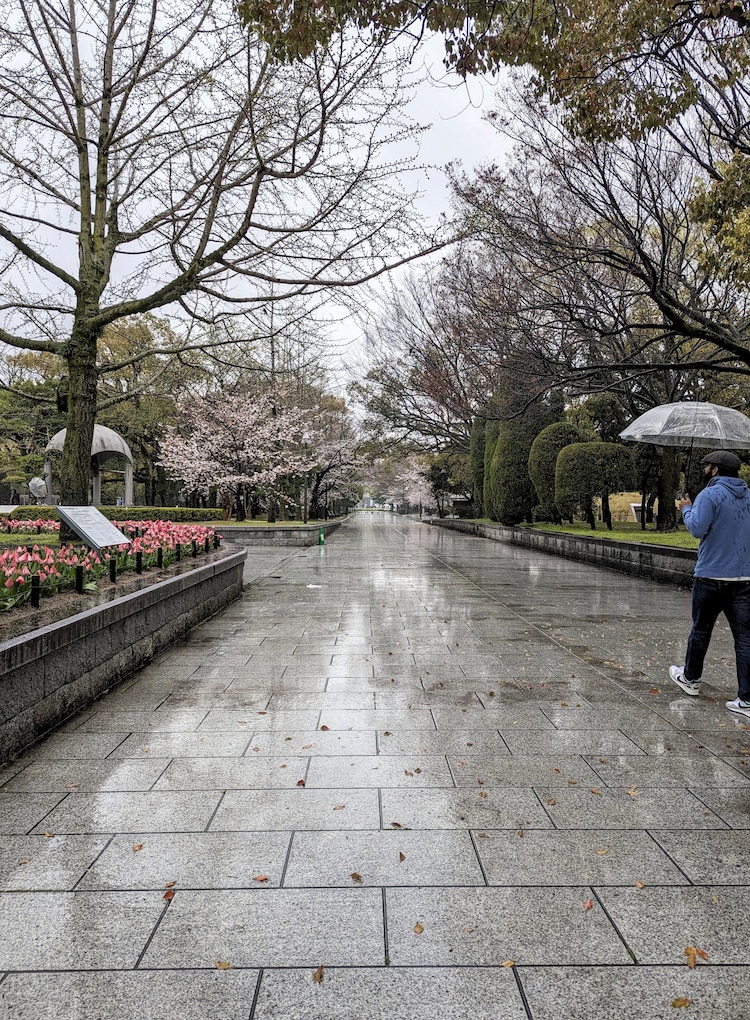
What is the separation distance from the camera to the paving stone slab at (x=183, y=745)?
4328mm

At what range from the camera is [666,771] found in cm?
410

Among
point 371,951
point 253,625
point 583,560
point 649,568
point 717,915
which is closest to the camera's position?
point 371,951

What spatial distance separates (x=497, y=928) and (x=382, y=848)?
712mm

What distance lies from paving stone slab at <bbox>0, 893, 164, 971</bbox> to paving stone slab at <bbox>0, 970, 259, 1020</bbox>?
68 millimetres

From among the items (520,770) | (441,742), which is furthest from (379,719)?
(520,770)

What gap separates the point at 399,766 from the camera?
414 cm

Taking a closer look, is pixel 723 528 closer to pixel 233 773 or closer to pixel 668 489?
pixel 233 773

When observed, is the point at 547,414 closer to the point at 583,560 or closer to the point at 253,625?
the point at 583,560

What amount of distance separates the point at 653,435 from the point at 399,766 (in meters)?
7.55

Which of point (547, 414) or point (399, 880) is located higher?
point (547, 414)

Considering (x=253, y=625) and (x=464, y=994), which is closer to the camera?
(x=464, y=994)

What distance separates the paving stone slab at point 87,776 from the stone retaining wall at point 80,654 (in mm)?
272

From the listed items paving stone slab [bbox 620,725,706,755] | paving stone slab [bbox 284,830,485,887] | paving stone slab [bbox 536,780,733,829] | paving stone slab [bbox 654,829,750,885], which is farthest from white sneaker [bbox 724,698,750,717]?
paving stone slab [bbox 284,830,485,887]

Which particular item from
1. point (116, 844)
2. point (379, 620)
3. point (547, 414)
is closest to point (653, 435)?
point (379, 620)
